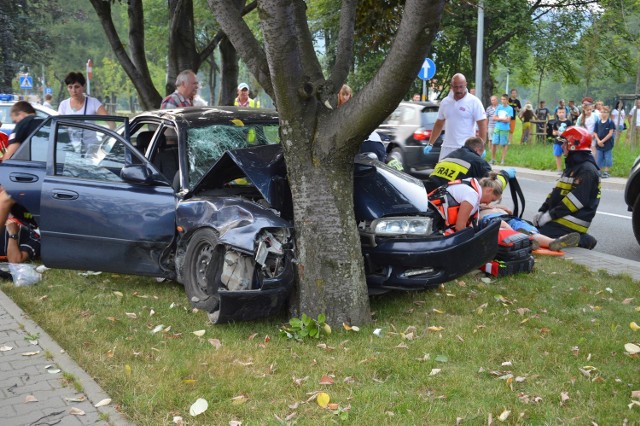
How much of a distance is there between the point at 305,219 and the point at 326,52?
3080 cm

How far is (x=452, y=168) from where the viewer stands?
8000 mm

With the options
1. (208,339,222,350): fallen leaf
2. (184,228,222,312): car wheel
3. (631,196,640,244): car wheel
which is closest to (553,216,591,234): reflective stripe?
(631,196,640,244): car wheel

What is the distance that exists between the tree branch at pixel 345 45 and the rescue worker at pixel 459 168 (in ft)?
8.24

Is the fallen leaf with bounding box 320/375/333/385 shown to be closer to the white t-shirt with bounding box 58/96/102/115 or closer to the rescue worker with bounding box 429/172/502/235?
the rescue worker with bounding box 429/172/502/235

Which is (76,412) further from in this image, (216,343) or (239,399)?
(216,343)

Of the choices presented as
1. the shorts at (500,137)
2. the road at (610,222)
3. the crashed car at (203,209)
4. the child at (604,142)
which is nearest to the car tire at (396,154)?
the road at (610,222)

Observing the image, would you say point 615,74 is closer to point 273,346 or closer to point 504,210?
point 504,210

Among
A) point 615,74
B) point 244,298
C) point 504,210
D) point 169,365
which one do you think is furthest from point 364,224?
point 615,74

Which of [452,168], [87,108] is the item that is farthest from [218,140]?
[87,108]

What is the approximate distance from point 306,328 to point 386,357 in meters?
0.70

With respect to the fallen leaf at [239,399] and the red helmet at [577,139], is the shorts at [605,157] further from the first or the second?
the fallen leaf at [239,399]

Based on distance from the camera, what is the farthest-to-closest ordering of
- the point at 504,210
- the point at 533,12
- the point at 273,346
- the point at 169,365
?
1. the point at 533,12
2. the point at 504,210
3. the point at 273,346
4. the point at 169,365

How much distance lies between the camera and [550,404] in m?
4.07

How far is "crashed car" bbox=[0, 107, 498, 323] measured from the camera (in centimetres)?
544
